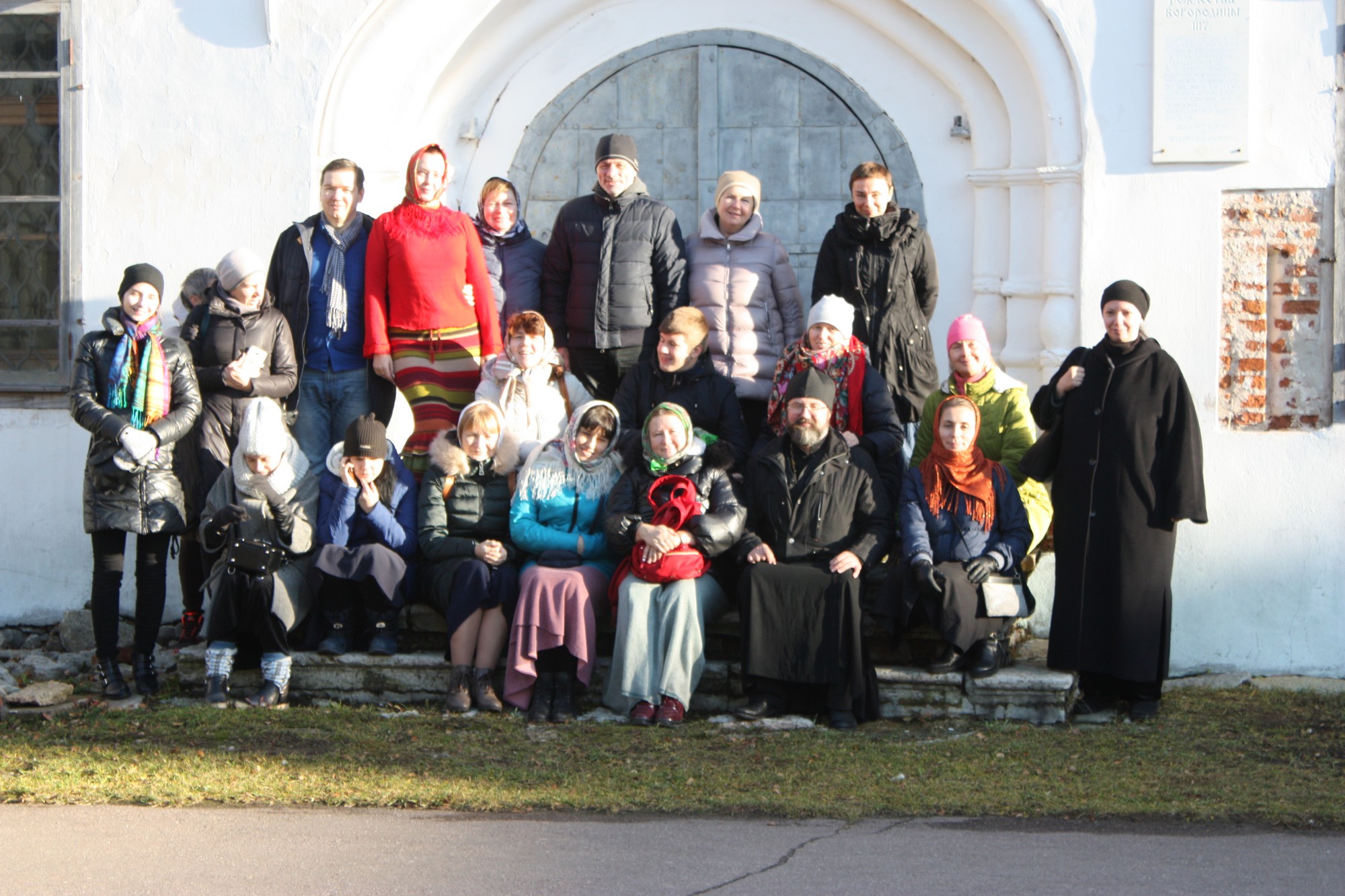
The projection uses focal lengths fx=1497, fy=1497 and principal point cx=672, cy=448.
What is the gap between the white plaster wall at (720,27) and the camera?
6.66 m

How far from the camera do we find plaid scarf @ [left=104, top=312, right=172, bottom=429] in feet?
19.2

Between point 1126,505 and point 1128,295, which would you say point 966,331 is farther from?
point 1126,505

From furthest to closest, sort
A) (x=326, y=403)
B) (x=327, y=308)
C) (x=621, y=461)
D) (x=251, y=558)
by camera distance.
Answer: (x=326, y=403), (x=327, y=308), (x=621, y=461), (x=251, y=558)

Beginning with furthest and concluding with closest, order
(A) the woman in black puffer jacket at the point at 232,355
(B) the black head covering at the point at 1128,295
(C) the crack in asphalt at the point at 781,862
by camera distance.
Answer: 1. (A) the woman in black puffer jacket at the point at 232,355
2. (B) the black head covering at the point at 1128,295
3. (C) the crack in asphalt at the point at 781,862

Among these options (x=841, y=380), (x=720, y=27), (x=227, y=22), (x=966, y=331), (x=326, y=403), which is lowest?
(x=326, y=403)

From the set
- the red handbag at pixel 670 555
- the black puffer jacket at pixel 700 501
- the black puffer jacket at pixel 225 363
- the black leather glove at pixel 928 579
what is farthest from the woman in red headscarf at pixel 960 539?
the black puffer jacket at pixel 225 363

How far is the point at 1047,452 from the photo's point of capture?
5891 millimetres

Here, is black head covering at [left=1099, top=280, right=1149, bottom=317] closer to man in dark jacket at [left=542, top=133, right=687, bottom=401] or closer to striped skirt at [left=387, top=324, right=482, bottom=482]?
man in dark jacket at [left=542, top=133, right=687, bottom=401]

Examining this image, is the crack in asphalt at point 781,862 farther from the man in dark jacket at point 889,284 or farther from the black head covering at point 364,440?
the black head covering at point 364,440

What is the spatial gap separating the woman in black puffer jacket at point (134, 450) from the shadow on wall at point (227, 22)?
164 centimetres

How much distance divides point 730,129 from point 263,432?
2.99m

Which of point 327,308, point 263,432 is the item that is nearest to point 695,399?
point 327,308

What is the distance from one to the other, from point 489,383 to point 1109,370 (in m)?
2.54

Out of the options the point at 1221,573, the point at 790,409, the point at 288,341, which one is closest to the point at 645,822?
the point at 790,409
